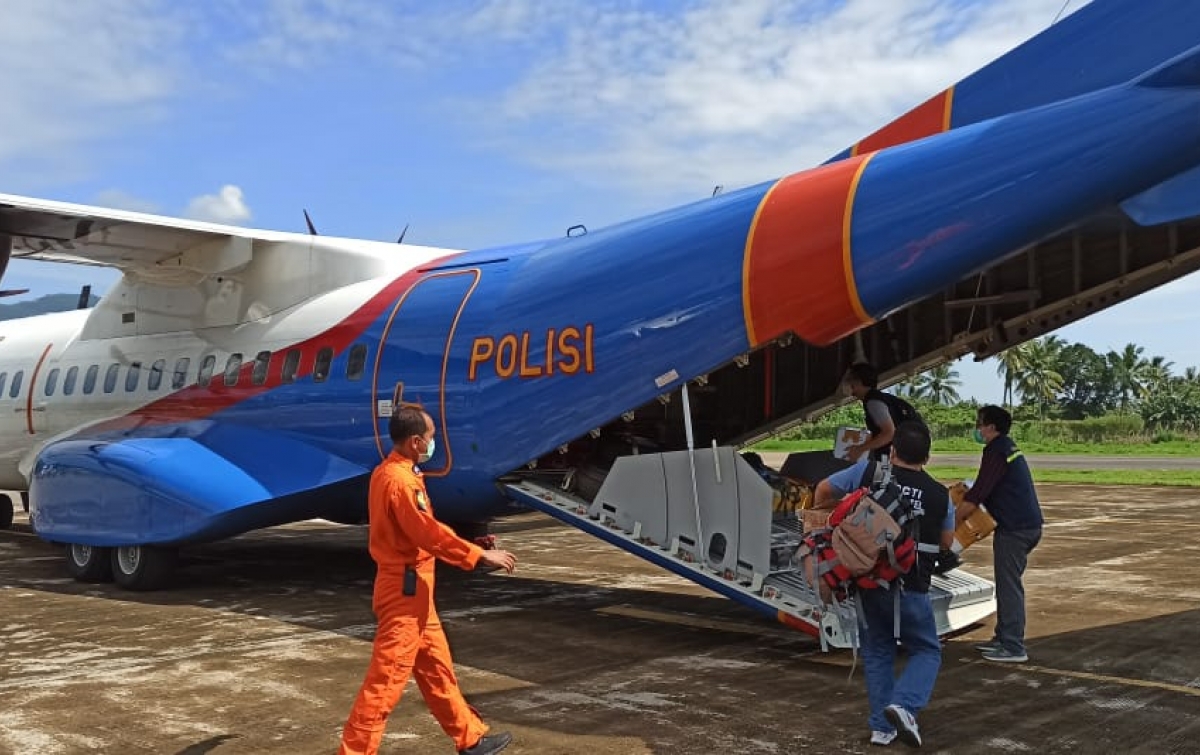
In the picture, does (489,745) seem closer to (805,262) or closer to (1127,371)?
(805,262)

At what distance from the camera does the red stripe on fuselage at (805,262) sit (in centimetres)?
757

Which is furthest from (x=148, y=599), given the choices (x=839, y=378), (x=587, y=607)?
(x=839, y=378)

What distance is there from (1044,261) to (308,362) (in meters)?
7.32

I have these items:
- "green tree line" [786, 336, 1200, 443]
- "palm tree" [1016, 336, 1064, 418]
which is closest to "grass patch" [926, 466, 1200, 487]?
"green tree line" [786, 336, 1200, 443]

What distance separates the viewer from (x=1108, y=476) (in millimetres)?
28609

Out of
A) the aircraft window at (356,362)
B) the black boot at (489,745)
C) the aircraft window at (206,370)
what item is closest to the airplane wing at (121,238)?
the aircraft window at (206,370)

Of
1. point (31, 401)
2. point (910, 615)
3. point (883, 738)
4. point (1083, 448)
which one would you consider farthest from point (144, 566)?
point (1083, 448)

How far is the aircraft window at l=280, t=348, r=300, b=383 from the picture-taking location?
36.6ft

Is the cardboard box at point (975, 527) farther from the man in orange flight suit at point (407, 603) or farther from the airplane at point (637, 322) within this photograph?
the man in orange flight suit at point (407, 603)

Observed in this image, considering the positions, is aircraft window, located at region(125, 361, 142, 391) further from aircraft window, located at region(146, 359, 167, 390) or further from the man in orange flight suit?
the man in orange flight suit

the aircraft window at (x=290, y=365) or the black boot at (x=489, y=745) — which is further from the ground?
the aircraft window at (x=290, y=365)

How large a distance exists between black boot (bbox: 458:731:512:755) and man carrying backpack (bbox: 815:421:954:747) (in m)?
1.98

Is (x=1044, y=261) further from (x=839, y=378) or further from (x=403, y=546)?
(x=403, y=546)

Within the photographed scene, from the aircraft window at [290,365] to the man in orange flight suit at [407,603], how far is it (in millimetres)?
6286
